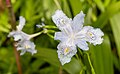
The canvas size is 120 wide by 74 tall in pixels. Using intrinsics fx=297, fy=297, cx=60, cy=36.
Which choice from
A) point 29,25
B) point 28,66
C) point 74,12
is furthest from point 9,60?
point 74,12

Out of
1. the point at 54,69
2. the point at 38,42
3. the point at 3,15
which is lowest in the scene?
the point at 54,69

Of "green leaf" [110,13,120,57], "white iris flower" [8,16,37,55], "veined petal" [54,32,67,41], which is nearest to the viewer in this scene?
"veined petal" [54,32,67,41]

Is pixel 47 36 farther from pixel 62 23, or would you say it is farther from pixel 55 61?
pixel 62 23

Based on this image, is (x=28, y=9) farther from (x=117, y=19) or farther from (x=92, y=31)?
(x=92, y=31)

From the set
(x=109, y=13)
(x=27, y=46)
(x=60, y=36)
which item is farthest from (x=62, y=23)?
(x=109, y=13)

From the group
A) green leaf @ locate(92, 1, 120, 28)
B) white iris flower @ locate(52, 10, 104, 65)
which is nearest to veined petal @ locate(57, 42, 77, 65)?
white iris flower @ locate(52, 10, 104, 65)

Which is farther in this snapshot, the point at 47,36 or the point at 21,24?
the point at 47,36

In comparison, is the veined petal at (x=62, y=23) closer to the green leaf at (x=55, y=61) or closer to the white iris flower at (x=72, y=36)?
the white iris flower at (x=72, y=36)

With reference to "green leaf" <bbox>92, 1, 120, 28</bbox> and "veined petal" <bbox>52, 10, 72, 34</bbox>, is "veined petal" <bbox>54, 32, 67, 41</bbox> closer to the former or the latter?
"veined petal" <bbox>52, 10, 72, 34</bbox>
